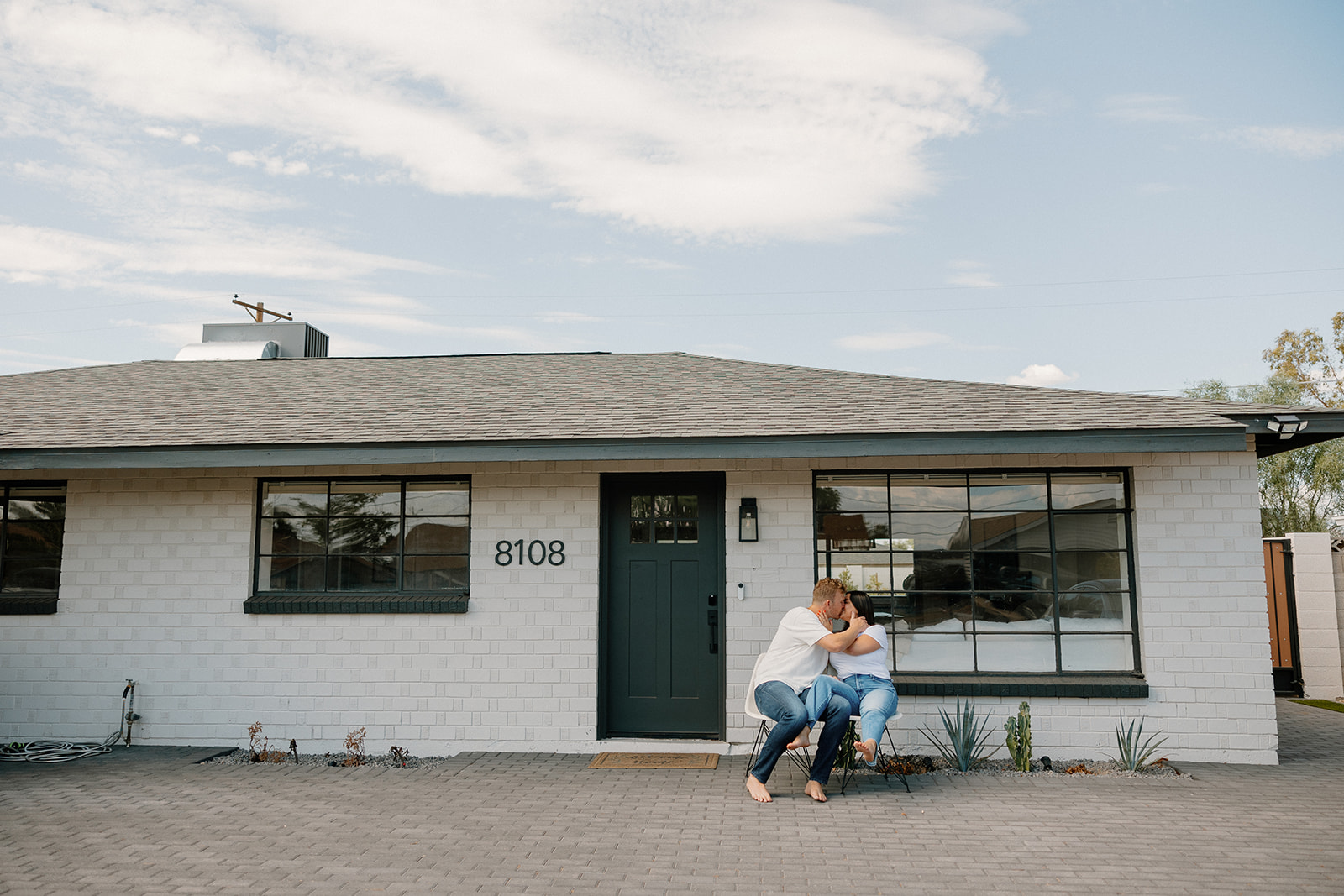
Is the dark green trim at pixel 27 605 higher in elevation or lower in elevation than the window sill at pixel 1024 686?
higher

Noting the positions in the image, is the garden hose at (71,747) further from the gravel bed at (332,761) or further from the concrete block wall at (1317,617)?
the concrete block wall at (1317,617)

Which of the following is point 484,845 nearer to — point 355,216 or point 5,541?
point 5,541

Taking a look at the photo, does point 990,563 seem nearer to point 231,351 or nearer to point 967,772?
point 967,772

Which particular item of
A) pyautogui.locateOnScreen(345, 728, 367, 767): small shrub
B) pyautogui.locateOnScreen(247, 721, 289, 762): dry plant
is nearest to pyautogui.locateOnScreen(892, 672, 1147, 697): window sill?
pyautogui.locateOnScreen(345, 728, 367, 767): small shrub

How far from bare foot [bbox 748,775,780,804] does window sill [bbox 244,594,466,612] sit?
3033mm

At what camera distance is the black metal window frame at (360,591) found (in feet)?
25.5

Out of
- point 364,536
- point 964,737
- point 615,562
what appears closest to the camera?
point 964,737

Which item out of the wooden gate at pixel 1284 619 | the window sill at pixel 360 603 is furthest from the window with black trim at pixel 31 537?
the wooden gate at pixel 1284 619

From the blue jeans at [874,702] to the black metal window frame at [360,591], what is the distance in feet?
11.4

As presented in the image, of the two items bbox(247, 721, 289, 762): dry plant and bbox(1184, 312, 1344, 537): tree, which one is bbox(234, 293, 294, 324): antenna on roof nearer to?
bbox(247, 721, 289, 762): dry plant

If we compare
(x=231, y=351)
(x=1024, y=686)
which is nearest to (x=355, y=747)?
(x=1024, y=686)

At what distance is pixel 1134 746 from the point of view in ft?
22.7

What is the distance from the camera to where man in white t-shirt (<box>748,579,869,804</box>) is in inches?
234

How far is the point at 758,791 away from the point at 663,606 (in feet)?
7.18
